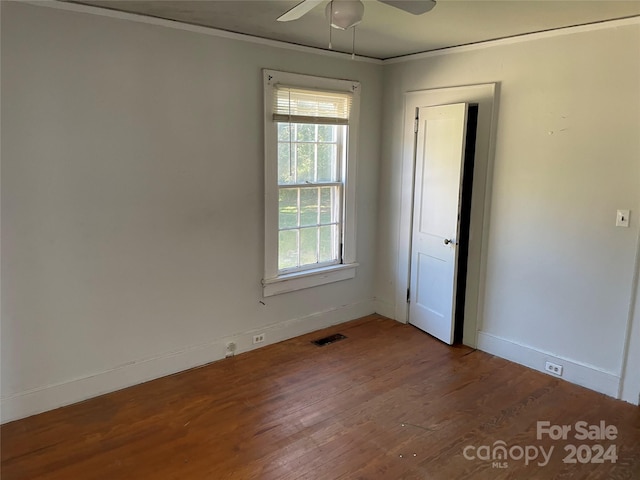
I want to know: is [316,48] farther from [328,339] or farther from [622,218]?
[622,218]

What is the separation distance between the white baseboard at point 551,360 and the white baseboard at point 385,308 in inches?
35.0

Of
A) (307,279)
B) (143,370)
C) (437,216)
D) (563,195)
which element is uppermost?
(563,195)

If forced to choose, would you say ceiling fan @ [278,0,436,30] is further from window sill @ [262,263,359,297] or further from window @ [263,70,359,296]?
window sill @ [262,263,359,297]

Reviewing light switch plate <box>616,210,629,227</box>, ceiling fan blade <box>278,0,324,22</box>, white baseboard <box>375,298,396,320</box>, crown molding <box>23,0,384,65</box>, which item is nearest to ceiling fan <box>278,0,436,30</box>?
ceiling fan blade <box>278,0,324,22</box>

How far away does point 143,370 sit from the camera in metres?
3.18

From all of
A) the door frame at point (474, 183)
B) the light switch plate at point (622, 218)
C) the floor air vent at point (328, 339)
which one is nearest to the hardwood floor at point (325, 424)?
the floor air vent at point (328, 339)

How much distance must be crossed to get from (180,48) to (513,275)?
286 cm

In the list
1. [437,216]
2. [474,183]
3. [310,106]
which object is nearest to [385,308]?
[437,216]

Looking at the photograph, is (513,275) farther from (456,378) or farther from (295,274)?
(295,274)

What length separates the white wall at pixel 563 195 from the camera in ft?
9.50

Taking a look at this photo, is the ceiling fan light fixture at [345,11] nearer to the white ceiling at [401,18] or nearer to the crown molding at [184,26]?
the white ceiling at [401,18]

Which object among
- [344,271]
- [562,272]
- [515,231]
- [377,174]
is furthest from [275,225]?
[562,272]

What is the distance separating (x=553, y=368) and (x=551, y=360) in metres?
0.06

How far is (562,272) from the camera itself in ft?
10.6
